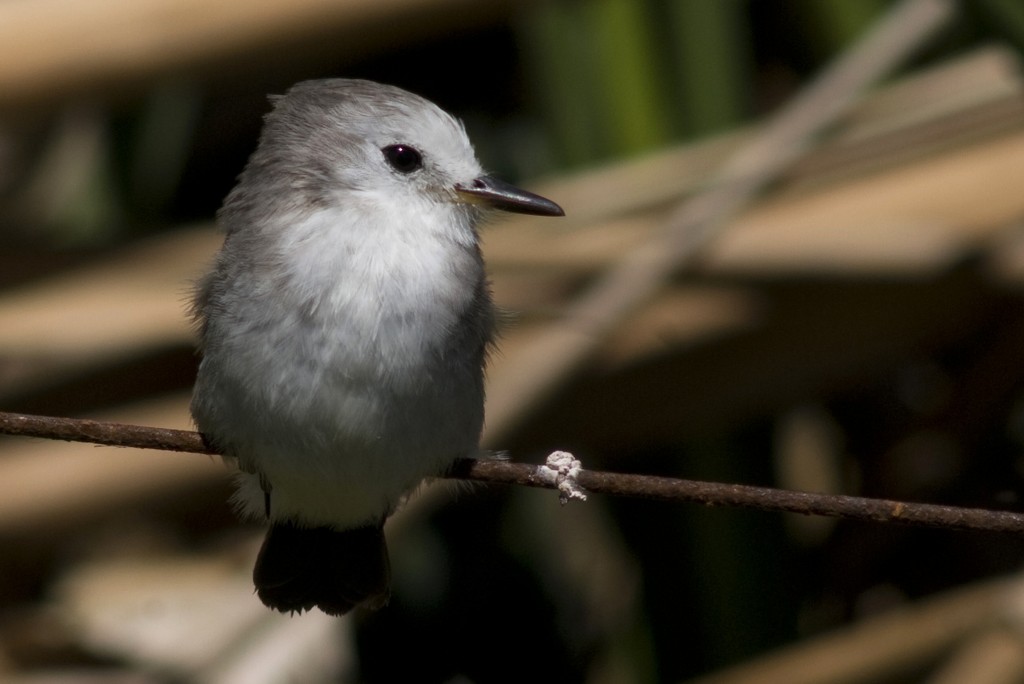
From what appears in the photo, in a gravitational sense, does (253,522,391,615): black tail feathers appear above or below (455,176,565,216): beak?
below

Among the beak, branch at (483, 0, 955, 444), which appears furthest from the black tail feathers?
the beak

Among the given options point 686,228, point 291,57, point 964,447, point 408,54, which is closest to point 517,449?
point 686,228

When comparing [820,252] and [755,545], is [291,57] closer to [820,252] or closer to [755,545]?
[820,252]

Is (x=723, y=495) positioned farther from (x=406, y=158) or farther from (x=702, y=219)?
(x=702, y=219)

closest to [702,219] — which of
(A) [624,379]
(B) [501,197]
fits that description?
(A) [624,379]

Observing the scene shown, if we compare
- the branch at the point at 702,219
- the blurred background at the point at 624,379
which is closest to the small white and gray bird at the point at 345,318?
the blurred background at the point at 624,379

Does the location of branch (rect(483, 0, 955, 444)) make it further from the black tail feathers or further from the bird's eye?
the bird's eye

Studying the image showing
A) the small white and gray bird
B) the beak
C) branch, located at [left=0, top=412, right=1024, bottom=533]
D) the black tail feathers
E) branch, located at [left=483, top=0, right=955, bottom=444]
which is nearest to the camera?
branch, located at [left=0, top=412, right=1024, bottom=533]
